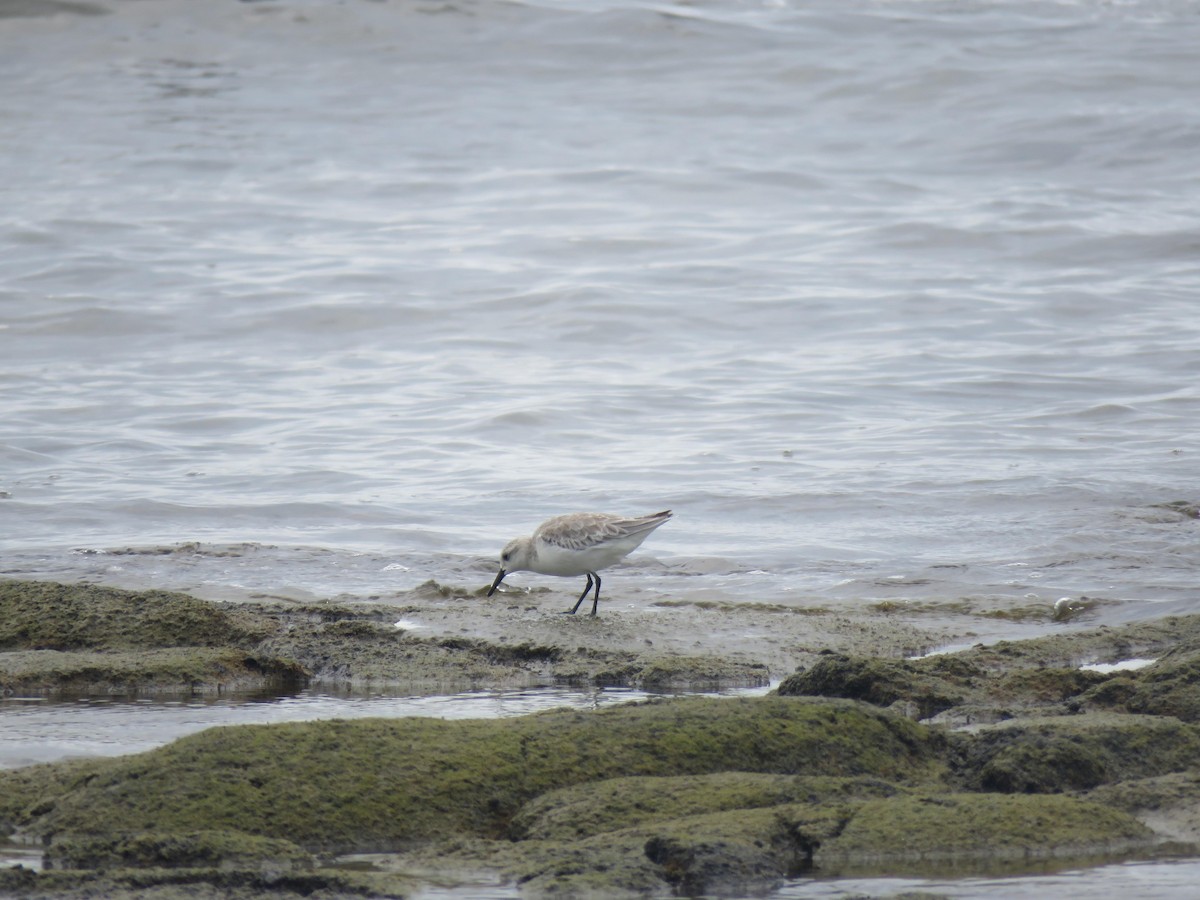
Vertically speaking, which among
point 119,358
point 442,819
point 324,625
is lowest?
point 119,358

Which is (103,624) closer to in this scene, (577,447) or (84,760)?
(84,760)

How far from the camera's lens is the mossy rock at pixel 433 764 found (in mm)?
4094

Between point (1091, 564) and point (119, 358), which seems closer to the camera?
point (1091, 564)

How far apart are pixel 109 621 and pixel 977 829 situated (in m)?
3.99

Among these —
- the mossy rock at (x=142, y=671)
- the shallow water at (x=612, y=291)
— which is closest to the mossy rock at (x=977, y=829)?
the mossy rock at (x=142, y=671)

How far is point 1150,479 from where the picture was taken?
10977 millimetres

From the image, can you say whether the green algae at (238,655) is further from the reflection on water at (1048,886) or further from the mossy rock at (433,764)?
the reflection on water at (1048,886)

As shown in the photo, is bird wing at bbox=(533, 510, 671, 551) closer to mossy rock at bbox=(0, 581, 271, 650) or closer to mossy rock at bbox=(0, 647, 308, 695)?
mossy rock at bbox=(0, 581, 271, 650)

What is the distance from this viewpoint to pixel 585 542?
7.77m

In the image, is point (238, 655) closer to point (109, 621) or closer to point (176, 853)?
point (109, 621)

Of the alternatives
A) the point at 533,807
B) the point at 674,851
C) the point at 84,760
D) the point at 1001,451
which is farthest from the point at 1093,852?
the point at 1001,451

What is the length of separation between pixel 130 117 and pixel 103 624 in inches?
901

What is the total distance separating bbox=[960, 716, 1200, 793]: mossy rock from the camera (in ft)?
14.3

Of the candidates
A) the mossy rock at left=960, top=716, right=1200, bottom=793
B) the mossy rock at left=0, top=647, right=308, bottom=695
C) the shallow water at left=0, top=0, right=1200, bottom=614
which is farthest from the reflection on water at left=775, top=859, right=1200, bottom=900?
the shallow water at left=0, top=0, right=1200, bottom=614
